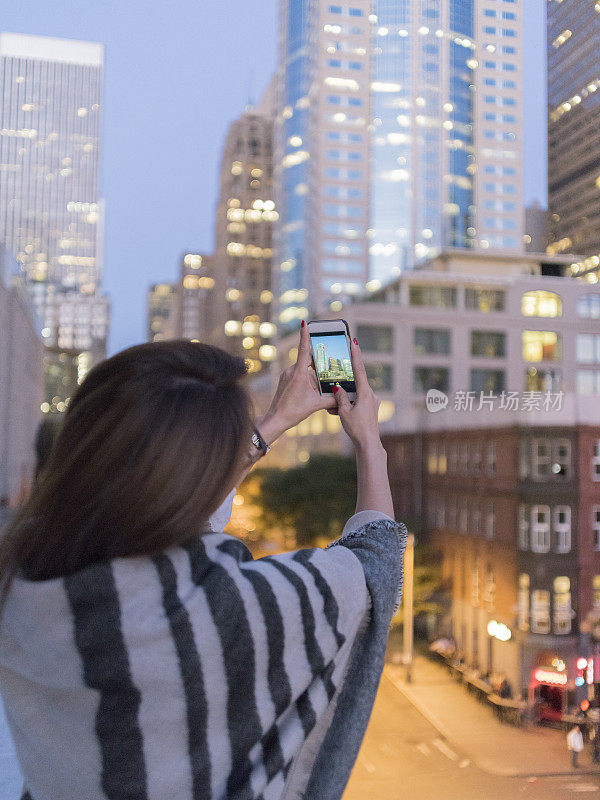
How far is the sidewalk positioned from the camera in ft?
6.49

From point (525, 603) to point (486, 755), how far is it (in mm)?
2348

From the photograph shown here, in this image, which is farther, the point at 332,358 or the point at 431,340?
the point at 431,340

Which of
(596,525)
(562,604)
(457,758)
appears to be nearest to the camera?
(457,758)

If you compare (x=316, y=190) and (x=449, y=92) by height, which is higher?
(x=316, y=190)

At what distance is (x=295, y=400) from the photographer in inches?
25.5

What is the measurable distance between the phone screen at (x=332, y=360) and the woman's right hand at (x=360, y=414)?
0.01m

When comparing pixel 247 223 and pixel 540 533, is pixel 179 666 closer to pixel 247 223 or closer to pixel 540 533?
pixel 540 533

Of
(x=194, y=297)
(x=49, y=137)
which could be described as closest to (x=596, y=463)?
(x=49, y=137)

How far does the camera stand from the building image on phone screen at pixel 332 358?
66 centimetres

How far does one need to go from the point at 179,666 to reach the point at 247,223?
42209 millimetres

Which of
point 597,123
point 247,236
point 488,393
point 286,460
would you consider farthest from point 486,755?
point 247,236

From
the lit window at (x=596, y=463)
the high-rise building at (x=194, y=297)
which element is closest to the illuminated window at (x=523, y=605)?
the lit window at (x=596, y=463)

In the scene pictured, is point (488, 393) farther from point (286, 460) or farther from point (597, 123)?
point (286, 460)

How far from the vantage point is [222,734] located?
45cm
